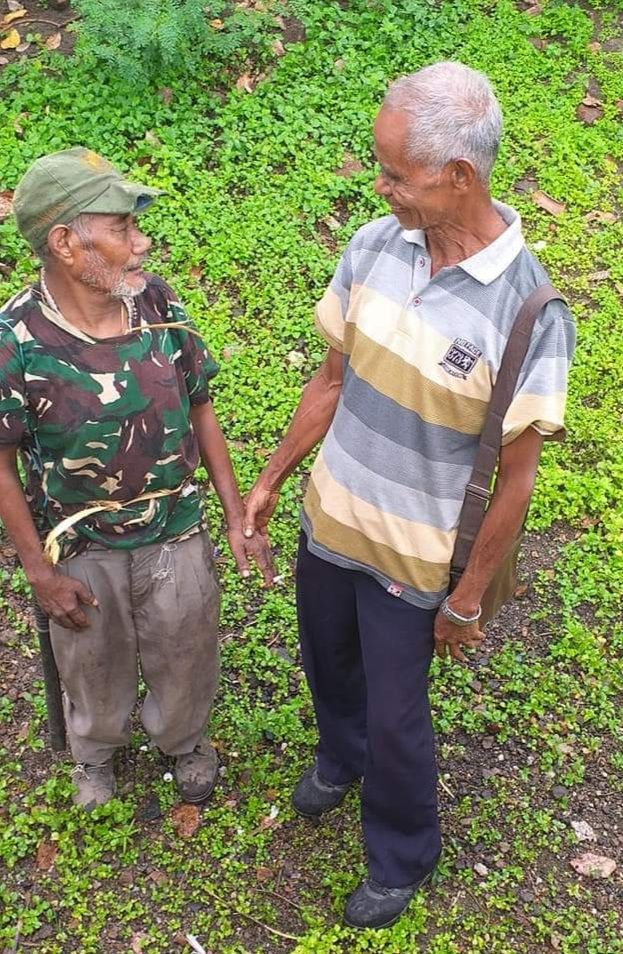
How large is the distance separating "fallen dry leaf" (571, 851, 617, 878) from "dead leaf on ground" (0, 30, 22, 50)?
5.64m

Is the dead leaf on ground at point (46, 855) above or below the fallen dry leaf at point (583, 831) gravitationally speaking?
above

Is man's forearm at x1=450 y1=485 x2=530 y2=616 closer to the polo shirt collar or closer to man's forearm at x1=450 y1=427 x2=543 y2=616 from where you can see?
man's forearm at x1=450 y1=427 x2=543 y2=616

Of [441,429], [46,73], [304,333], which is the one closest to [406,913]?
[441,429]

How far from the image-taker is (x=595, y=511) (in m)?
4.63

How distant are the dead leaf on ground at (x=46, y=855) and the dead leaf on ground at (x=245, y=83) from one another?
465cm

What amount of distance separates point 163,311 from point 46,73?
3944 millimetres

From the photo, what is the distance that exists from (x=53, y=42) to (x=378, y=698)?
5126mm

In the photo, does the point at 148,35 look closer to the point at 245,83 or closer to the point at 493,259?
the point at 245,83

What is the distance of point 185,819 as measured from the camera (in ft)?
11.6

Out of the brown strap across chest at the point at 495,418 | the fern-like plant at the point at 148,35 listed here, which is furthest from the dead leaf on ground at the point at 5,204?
the brown strap across chest at the point at 495,418

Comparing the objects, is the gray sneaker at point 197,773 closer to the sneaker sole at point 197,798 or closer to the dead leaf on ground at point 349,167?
the sneaker sole at point 197,798

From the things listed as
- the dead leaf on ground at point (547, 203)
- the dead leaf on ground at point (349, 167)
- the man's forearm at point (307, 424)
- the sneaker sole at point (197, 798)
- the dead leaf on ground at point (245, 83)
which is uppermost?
the man's forearm at point (307, 424)

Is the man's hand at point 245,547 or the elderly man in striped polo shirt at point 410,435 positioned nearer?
the elderly man in striped polo shirt at point 410,435

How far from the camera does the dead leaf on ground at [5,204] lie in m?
5.46
